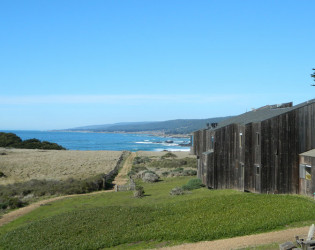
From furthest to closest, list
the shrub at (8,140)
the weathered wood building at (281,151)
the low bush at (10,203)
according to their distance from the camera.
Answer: the shrub at (8,140)
the low bush at (10,203)
the weathered wood building at (281,151)

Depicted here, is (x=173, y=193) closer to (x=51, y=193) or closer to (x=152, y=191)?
(x=152, y=191)

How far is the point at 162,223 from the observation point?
1970 cm

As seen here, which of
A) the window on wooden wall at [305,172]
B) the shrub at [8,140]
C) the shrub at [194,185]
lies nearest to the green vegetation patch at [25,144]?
the shrub at [8,140]

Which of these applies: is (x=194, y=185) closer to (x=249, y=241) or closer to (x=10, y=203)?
(x=10, y=203)

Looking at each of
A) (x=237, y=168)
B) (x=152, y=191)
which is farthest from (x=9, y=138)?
(x=237, y=168)

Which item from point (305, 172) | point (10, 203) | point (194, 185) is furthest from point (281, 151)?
point (10, 203)

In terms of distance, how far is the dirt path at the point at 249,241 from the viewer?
15.1 metres

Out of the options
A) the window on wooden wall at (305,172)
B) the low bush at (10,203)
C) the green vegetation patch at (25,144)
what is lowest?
the low bush at (10,203)

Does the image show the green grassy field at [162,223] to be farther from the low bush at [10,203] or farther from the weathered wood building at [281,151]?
the low bush at [10,203]

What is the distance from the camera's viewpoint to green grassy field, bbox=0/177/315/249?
57.1ft

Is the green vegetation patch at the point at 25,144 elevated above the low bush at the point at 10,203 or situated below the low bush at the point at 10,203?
above

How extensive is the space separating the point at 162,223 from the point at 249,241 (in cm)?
539

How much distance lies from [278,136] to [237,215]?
7.30 m

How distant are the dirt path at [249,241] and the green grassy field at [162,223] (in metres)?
0.64
